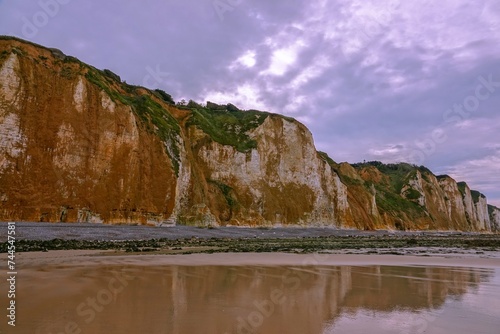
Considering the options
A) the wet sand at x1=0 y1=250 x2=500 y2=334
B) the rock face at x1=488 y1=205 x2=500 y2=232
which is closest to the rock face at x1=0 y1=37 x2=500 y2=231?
the wet sand at x1=0 y1=250 x2=500 y2=334

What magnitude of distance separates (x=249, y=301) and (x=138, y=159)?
1384 inches

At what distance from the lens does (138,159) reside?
3894 centimetres

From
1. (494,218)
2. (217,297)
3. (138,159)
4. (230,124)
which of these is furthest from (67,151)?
(494,218)

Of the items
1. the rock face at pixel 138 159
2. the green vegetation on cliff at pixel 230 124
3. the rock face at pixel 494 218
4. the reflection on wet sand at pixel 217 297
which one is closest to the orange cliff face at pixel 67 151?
the rock face at pixel 138 159

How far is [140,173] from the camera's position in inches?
1523

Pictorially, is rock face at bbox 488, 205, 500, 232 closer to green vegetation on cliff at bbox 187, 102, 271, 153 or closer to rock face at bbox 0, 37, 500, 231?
rock face at bbox 0, 37, 500, 231

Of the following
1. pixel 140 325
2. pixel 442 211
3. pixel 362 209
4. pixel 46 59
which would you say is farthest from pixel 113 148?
pixel 442 211

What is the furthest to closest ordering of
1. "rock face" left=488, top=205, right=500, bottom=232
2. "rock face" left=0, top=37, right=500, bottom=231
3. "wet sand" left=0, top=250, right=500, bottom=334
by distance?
"rock face" left=488, top=205, right=500, bottom=232 → "rock face" left=0, top=37, right=500, bottom=231 → "wet sand" left=0, top=250, right=500, bottom=334

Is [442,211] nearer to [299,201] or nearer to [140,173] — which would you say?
[299,201]

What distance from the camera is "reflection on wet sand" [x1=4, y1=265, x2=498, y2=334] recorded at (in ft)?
15.6

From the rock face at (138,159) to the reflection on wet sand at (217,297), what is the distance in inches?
965

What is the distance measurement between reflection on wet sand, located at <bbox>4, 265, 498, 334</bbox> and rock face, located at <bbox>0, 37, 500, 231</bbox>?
965 inches

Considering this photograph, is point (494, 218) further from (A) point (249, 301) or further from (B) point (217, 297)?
(B) point (217, 297)

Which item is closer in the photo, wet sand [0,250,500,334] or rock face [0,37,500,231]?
wet sand [0,250,500,334]
